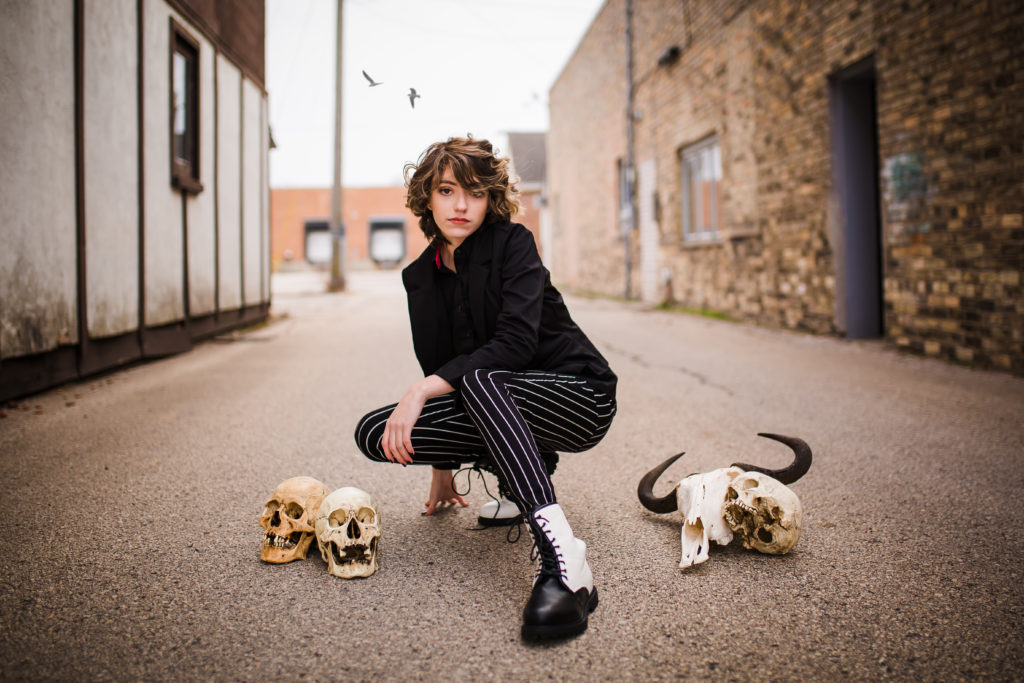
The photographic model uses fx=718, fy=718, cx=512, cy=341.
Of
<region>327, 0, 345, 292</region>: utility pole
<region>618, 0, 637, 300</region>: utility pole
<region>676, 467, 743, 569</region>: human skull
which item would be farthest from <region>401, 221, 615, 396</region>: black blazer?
<region>327, 0, 345, 292</region>: utility pole

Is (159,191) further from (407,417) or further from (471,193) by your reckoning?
(407,417)

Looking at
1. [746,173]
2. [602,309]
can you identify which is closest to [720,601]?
[746,173]

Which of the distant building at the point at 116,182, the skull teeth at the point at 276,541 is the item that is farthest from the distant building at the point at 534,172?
the skull teeth at the point at 276,541

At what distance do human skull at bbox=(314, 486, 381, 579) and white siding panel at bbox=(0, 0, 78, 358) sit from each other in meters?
3.37

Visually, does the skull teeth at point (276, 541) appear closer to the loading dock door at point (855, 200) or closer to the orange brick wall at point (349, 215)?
the loading dock door at point (855, 200)

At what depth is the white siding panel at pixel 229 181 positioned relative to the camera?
8572mm

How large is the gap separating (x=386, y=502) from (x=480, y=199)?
1298 millimetres

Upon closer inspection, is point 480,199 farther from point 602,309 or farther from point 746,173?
point 602,309

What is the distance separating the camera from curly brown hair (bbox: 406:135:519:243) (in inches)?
86.2

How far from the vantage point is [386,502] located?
2.83 meters

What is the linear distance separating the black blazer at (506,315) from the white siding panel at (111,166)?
4.24 meters

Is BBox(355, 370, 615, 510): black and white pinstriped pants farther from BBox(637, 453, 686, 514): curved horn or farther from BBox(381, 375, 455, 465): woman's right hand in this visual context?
BBox(637, 453, 686, 514): curved horn

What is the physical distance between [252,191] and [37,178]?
5373 mm

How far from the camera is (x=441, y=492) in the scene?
8.64 ft
